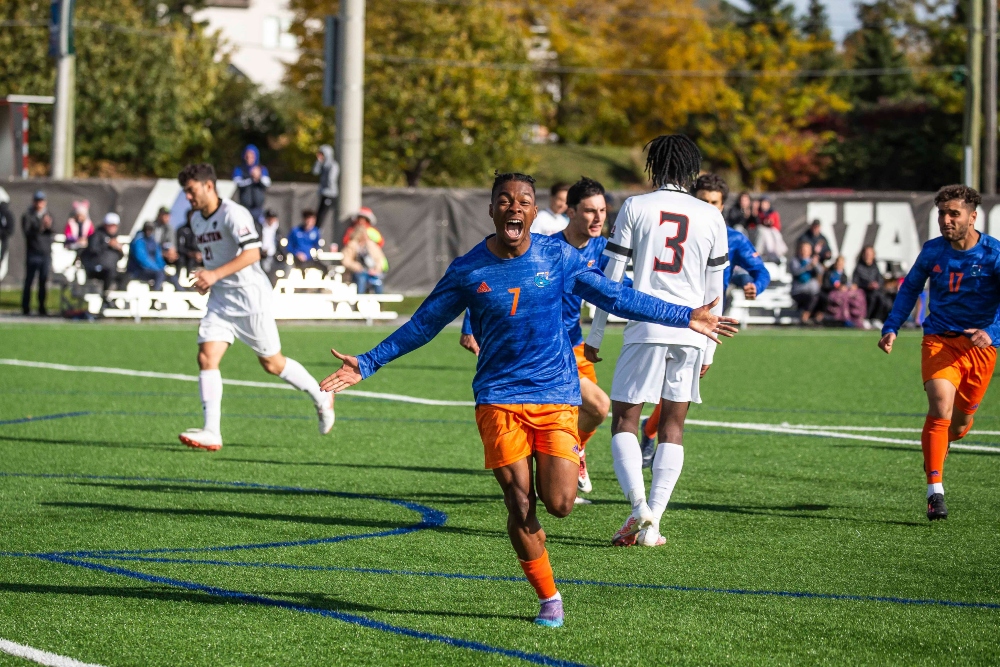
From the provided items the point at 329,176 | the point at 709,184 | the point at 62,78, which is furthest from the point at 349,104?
the point at 709,184

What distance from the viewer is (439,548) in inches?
287

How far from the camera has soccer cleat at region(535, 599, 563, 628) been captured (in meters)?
5.66

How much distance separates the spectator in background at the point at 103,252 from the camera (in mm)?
24516

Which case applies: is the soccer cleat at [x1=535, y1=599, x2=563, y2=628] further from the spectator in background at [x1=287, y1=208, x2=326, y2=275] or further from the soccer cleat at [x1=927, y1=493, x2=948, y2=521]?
the spectator in background at [x1=287, y1=208, x2=326, y2=275]

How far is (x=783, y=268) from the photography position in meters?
27.1

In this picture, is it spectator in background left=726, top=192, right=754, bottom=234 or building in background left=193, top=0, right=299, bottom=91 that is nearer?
spectator in background left=726, top=192, right=754, bottom=234

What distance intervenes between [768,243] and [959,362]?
57.9 ft

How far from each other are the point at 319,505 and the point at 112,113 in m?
46.2

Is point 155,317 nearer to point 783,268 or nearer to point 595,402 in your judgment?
point 783,268

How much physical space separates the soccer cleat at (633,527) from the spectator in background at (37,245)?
19.3 m

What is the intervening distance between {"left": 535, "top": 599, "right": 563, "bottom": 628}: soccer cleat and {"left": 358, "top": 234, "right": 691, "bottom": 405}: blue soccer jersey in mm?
835

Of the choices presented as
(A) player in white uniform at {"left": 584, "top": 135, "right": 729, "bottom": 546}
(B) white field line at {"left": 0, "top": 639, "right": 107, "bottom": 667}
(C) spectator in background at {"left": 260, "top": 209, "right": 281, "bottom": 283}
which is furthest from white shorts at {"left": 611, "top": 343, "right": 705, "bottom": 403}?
(C) spectator in background at {"left": 260, "top": 209, "right": 281, "bottom": 283}

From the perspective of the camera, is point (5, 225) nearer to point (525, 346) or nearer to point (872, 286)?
point (872, 286)

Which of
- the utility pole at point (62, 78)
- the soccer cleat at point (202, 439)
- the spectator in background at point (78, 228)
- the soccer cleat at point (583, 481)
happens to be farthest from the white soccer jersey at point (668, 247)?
the utility pole at point (62, 78)
